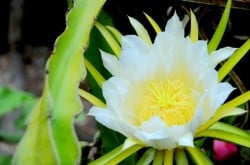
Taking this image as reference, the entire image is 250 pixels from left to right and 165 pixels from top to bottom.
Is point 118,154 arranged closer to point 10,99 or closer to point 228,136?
point 228,136

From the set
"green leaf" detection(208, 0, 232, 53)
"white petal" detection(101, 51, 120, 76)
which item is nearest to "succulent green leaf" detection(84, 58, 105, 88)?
"white petal" detection(101, 51, 120, 76)

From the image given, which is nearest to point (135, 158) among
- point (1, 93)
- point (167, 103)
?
point (167, 103)

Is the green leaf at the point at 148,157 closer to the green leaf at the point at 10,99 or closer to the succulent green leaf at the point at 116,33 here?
the succulent green leaf at the point at 116,33

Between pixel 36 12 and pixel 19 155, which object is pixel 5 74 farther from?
pixel 19 155

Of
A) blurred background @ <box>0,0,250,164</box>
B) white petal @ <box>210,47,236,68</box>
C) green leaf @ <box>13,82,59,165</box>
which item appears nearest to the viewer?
green leaf @ <box>13,82,59,165</box>

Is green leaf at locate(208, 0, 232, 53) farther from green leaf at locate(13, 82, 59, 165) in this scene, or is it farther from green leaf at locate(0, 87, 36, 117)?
green leaf at locate(0, 87, 36, 117)

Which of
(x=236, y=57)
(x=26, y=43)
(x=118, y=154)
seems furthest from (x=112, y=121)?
(x=26, y=43)
